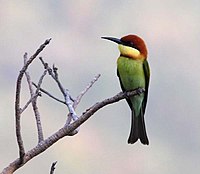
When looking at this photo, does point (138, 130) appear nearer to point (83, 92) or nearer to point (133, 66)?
point (133, 66)

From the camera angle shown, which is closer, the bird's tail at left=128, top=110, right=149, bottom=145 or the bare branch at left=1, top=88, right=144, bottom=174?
the bare branch at left=1, top=88, right=144, bottom=174

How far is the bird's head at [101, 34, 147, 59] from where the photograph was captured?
226cm

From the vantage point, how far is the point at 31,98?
1.40 meters

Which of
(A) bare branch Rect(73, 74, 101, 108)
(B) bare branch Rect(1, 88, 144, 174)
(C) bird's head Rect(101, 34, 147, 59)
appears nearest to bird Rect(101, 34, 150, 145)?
(C) bird's head Rect(101, 34, 147, 59)

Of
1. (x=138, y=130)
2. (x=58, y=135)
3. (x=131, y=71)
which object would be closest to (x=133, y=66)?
(x=131, y=71)

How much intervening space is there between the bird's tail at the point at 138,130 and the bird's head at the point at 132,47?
400 mm

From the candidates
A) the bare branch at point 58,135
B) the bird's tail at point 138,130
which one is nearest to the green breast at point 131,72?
the bird's tail at point 138,130

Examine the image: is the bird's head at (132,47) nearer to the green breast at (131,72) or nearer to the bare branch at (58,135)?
the green breast at (131,72)

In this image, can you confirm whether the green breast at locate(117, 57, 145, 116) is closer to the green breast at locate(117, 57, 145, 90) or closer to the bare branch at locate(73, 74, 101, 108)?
the green breast at locate(117, 57, 145, 90)

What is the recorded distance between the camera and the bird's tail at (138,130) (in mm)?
2340

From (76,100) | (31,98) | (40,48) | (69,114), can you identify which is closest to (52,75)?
(76,100)

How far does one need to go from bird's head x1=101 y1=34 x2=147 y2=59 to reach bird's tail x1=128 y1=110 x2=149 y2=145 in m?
0.40

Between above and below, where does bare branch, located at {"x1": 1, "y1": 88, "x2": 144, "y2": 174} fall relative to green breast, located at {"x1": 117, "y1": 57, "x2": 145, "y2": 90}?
below

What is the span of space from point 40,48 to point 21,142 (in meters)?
0.27
